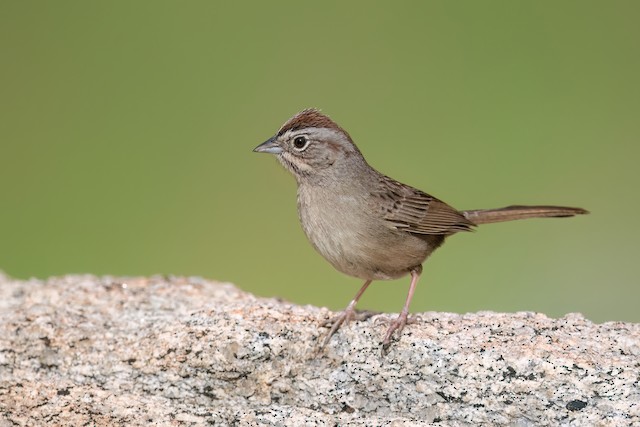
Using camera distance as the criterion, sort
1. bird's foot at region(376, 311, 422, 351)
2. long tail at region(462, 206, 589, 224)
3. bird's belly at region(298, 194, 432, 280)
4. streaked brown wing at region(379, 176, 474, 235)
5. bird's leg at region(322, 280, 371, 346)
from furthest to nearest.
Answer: long tail at region(462, 206, 589, 224) < streaked brown wing at region(379, 176, 474, 235) < bird's belly at region(298, 194, 432, 280) < bird's leg at region(322, 280, 371, 346) < bird's foot at region(376, 311, 422, 351)

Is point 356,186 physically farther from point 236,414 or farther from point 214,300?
point 236,414

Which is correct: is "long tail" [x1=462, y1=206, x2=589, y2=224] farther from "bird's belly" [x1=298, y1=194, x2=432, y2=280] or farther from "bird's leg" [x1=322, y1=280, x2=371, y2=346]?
"bird's leg" [x1=322, y1=280, x2=371, y2=346]

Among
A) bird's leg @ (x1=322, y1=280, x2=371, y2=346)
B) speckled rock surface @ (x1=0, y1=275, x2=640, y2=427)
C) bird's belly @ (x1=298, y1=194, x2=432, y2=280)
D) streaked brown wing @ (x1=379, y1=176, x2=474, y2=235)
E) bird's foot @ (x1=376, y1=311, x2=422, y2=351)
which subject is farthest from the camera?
streaked brown wing @ (x1=379, y1=176, x2=474, y2=235)

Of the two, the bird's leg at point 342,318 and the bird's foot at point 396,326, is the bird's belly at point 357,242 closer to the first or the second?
the bird's leg at point 342,318

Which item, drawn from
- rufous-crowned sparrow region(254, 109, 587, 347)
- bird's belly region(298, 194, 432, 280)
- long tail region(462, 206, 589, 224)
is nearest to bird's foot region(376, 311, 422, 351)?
rufous-crowned sparrow region(254, 109, 587, 347)

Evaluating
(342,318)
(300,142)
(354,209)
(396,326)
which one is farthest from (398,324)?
(300,142)

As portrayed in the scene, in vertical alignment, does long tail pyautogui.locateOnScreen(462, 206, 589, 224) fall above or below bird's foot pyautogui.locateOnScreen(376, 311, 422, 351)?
above

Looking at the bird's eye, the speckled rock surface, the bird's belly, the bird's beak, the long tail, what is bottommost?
the speckled rock surface
